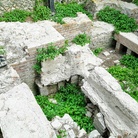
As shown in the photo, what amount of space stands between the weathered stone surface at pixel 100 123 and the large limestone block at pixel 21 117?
1381 millimetres

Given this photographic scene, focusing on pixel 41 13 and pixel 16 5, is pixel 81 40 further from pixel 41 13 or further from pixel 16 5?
pixel 16 5

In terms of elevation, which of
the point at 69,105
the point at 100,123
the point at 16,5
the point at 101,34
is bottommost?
the point at 69,105

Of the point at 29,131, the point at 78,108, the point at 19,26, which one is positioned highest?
the point at 19,26

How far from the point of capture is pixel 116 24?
8.20m

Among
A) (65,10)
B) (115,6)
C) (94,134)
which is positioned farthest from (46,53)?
(115,6)

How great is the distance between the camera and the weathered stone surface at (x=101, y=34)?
7895 millimetres

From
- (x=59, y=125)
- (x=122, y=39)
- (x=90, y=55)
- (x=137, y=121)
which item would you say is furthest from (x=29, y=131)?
(x=122, y=39)

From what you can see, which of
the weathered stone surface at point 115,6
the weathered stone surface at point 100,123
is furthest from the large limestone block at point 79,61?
the weathered stone surface at point 115,6

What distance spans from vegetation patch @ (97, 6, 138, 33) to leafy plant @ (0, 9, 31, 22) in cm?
280

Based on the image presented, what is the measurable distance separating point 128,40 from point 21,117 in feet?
15.9

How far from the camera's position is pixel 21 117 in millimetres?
3996

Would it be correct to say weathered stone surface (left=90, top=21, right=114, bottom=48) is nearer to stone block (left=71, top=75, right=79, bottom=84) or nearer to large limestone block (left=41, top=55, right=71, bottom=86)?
stone block (left=71, top=75, right=79, bottom=84)

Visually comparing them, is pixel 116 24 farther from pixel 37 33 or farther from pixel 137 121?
pixel 137 121

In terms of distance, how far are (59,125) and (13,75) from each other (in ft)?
4.75
